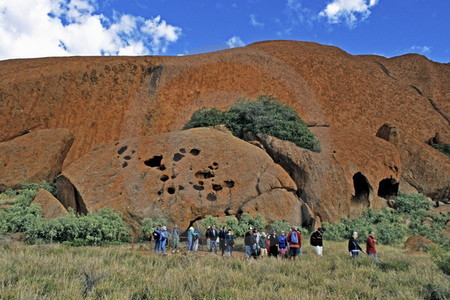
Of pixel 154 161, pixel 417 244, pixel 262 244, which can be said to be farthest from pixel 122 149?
pixel 417 244

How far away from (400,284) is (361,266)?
1.88m

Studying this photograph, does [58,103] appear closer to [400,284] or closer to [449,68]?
[400,284]

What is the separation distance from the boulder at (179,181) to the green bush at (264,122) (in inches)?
179

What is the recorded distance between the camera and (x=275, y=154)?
2011 cm

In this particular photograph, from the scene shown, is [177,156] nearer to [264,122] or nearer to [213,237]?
[213,237]

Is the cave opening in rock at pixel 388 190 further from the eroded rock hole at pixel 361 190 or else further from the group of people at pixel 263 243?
the group of people at pixel 263 243

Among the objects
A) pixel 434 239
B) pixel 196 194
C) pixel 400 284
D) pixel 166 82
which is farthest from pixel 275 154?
pixel 166 82

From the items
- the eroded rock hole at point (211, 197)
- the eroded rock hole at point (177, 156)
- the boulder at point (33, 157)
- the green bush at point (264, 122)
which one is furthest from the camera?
the boulder at point (33, 157)

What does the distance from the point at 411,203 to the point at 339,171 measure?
6.83 meters

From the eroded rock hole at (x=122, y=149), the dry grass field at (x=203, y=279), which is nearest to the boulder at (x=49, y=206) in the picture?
the eroded rock hole at (x=122, y=149)

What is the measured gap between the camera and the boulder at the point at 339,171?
18.9 meters

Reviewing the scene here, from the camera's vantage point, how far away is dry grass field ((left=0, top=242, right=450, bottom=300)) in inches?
227

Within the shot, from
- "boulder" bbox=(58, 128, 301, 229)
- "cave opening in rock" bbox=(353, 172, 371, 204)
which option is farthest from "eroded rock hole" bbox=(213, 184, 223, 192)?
"cave opening in rock" bbox=(353, 172, 371, 204)

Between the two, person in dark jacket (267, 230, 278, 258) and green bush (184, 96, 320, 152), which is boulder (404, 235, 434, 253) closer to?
person in dark jacket (267, 230, 278, 258)
